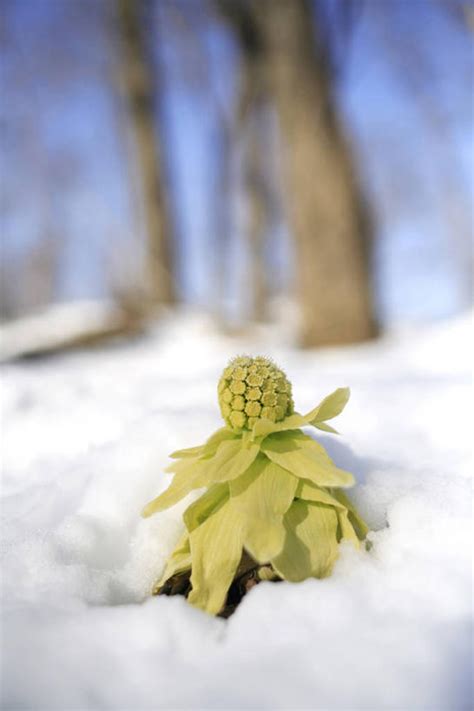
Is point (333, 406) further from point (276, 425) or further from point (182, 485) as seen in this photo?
point (182, 485)

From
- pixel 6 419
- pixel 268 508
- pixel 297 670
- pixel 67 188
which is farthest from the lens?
pixel 67 188

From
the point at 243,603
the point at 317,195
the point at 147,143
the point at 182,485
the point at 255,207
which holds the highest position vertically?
the point at 147,143

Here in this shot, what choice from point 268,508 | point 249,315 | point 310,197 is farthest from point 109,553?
point 249,315

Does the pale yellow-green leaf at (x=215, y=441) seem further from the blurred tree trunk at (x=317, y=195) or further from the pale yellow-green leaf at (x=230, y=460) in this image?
the blurred tree trunk at (x=317, y=195)

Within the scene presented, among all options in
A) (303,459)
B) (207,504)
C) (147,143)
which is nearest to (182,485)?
(207,504)

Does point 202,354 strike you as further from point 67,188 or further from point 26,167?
point 67,188

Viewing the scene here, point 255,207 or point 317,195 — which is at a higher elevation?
point 255,207

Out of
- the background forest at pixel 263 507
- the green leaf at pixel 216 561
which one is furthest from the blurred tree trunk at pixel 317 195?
the green leaf at pixel 216 561
